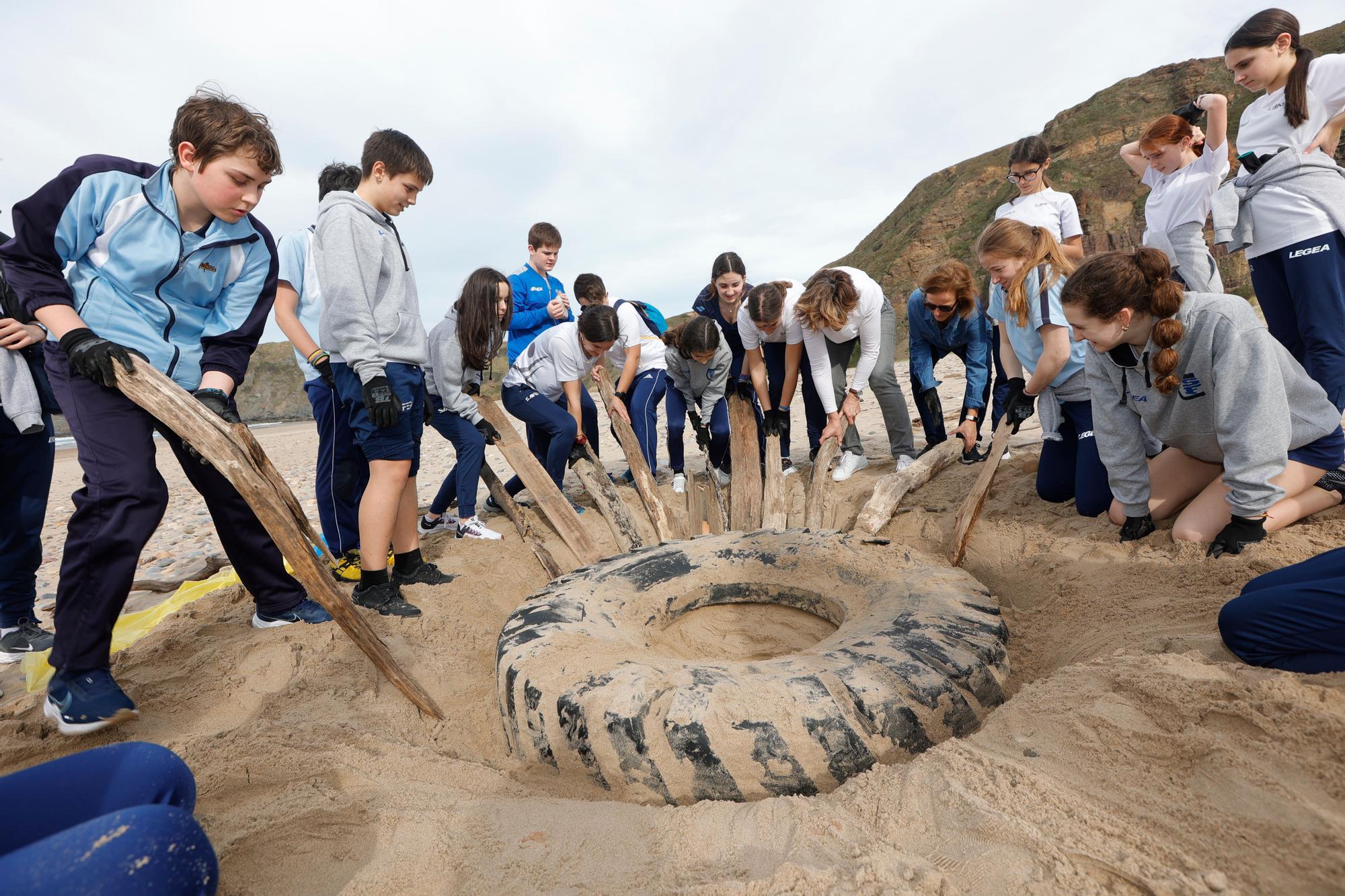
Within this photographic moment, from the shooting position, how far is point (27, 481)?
297 cm

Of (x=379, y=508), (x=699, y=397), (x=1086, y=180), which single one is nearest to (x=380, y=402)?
(x=379, y=508)

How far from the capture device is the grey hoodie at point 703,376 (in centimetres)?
528

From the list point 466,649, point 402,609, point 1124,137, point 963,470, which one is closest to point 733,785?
point 466,649

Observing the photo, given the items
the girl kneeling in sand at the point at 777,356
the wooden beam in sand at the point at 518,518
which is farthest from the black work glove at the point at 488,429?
the girl kneeling in sand at the point at 777,356

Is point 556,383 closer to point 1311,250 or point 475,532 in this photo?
point 475,532

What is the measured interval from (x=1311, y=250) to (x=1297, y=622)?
8.11 ft

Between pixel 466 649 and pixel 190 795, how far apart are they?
1.69 metres

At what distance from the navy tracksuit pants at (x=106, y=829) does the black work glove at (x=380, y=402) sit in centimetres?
171

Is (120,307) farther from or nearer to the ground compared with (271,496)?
farther from the ground

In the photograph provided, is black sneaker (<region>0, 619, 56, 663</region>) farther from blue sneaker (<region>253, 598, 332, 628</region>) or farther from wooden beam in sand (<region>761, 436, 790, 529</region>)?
wooden beam in sand (<region>761, 436, 790, 529</region>)

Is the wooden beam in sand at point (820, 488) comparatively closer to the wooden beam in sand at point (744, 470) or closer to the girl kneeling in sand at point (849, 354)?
the girl kneeling in sand at point (849, 354)

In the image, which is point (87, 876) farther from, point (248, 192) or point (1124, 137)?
point (1124, 137)

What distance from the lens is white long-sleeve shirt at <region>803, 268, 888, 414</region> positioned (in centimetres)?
480

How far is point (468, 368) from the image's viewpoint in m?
4.33
